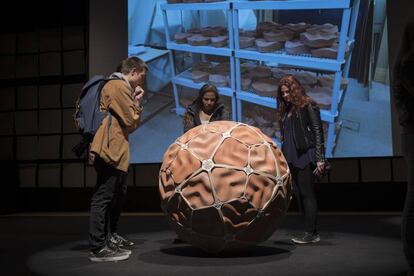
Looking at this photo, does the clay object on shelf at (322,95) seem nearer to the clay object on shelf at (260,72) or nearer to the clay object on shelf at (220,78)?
the clay object on shelf at (260,72)

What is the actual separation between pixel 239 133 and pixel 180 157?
42 cm

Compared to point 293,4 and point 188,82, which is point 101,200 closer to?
point 188,82

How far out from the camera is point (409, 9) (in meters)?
6.28

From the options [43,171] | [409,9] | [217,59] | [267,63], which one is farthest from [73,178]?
[409,9]

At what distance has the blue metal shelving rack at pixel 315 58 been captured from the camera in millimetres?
6043

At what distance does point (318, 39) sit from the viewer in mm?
6156

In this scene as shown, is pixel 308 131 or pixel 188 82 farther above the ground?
pixel 188 82

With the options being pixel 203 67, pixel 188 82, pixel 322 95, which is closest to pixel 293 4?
pixel 322 95

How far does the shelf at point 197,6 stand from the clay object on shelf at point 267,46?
1.98ft

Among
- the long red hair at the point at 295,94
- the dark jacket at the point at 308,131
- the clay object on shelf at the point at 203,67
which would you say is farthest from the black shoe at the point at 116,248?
the clay object on shelf at the point at 203,67

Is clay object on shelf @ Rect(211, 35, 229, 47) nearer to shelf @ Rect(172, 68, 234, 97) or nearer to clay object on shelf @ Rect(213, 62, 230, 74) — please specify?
clay object on shelf @ Rect(213, 62, 230, 74)

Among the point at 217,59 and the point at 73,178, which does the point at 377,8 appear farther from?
the point at 73,178

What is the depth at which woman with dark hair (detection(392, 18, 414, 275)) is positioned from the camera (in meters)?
2.30

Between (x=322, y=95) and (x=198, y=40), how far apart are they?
176 cm
